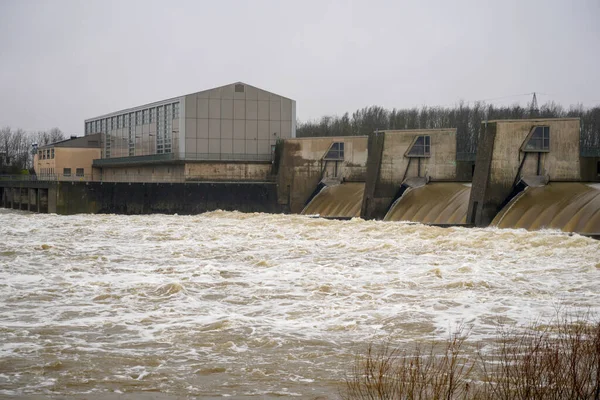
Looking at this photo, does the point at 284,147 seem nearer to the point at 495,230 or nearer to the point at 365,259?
the point at 495,230

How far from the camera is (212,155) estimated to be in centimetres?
4819

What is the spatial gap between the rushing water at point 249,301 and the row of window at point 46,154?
3860 centimetres

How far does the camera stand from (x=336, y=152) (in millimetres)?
41281

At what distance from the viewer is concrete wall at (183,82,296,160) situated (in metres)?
48.8

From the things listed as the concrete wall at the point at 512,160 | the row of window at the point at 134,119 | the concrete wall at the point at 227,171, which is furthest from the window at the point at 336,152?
the row of window at the point at 134,119

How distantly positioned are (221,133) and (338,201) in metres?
13.2

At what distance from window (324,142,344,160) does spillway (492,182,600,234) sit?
44.1 ft

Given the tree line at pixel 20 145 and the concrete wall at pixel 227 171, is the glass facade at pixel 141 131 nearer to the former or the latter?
the concrete wall at pixel 227 171

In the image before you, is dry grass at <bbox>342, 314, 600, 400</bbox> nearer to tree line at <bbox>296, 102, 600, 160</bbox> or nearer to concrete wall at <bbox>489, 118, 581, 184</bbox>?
concrete wall at <bbox>489, 118, 581, 184</bbox>

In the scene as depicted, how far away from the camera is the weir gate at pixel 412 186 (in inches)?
1134

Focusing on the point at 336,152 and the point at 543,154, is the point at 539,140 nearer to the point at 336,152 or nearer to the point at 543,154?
the point at 543,154

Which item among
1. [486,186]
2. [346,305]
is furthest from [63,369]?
[486,186]

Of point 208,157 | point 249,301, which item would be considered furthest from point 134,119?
point 249,301

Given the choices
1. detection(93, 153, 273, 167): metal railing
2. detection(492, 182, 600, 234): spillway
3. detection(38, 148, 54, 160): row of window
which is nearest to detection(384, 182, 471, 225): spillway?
detection(492, 182, 600, 234): spillway
